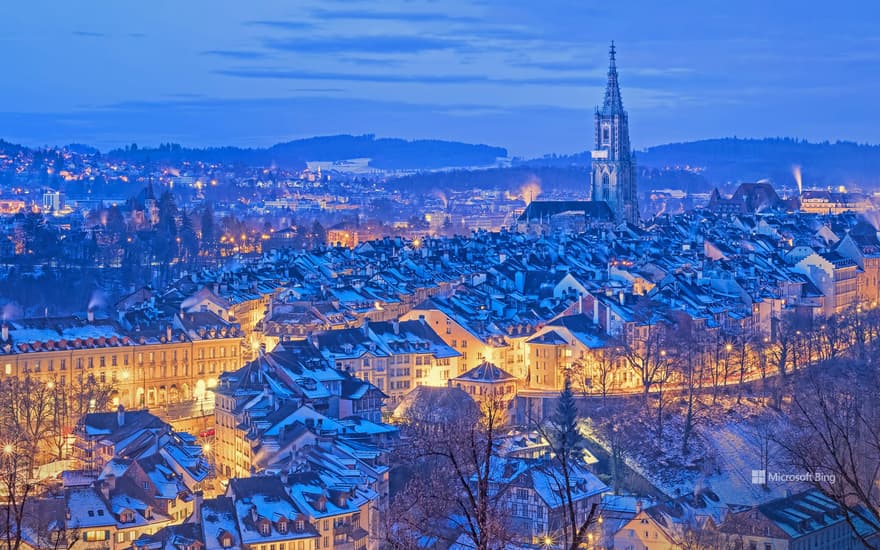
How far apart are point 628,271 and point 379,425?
26.7 meters

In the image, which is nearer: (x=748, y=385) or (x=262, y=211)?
(x=748, y=385)

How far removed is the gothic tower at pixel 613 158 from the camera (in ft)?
332

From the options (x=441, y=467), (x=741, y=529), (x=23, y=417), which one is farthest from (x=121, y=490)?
(x=741, y=529)

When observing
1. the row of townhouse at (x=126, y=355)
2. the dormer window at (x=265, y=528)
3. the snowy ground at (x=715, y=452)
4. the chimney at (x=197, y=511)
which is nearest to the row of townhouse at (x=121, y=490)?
the chimney at (x=197, y=511)

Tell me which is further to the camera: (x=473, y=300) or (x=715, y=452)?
(x=473, y=300)

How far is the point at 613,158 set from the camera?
102m

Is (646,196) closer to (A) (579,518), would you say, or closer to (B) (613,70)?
(B) (613,70)

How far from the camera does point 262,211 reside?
17025cm

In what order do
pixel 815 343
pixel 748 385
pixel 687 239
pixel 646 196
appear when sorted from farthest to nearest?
pixel 646 196
pixel 687 239
pixel 815 343
pixel 748 385

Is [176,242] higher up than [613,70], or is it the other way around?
[613,70]

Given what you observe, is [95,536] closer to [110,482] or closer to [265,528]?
[110,482]

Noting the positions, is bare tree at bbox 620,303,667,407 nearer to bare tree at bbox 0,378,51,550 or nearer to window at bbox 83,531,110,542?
bare tree at bbox 0,378,51,550

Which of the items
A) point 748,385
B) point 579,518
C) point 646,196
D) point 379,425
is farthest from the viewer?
point 646,196

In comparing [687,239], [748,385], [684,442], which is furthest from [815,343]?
[687,239]
